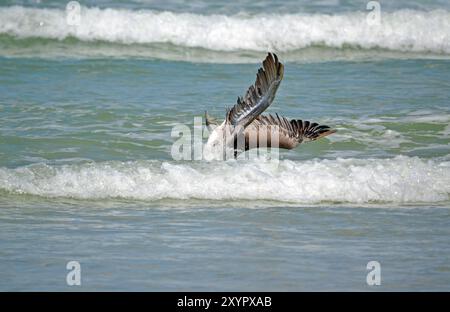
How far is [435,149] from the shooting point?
359 inches

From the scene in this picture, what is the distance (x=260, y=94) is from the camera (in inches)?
281

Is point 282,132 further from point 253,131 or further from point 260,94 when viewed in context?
point 260,94

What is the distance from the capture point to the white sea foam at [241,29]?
1455 cm

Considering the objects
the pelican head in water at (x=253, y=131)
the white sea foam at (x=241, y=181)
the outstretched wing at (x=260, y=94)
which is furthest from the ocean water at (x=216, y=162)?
the outstretched wing at (x=260, y=94)

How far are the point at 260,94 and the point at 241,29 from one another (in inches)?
308

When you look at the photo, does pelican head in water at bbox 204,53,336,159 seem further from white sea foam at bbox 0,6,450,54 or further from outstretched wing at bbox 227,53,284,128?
white sea foam at bbox 0,6,450,54

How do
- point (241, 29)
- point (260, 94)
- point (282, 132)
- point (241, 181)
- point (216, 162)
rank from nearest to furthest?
point (260, 94)
point (282, 132)
point (241, 181)
point (216, 162)
point (241, 29)

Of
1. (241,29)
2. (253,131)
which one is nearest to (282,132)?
(253,131)

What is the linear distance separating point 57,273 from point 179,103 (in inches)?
206

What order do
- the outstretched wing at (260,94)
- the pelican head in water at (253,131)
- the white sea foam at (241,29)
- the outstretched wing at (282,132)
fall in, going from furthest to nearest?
the white sea foam at (241,29)
the outstretched wing at (282,132)
the pelican head in water at (253,131)
the outstretched wing at (260,94)

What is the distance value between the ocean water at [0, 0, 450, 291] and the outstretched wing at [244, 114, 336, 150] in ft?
1.24

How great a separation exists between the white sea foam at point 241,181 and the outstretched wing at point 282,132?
345 mm

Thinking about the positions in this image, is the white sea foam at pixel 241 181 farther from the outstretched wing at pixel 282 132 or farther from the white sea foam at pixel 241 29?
the white sea foam at pixel 241 29

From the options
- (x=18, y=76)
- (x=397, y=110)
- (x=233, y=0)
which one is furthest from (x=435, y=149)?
(x=233, y=0)
